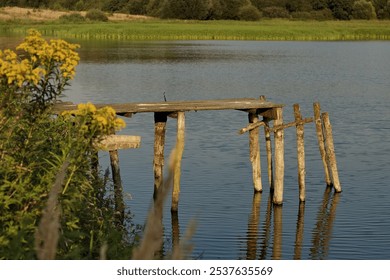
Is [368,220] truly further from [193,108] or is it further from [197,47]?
[197,47]

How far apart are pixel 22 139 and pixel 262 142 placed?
1844cm

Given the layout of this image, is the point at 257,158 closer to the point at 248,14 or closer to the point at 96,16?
the point at 96,16

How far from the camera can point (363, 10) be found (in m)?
126

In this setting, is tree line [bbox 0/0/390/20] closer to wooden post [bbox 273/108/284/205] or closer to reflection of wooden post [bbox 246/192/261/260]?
reflection of wooden post [bbox 246/192/261/260]

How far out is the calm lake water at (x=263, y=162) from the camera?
18.0 metres

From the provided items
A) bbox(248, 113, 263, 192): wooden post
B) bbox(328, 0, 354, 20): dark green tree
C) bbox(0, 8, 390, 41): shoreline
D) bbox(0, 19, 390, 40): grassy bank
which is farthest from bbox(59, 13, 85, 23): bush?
bbox(248, 113, 263, 192): wooden post

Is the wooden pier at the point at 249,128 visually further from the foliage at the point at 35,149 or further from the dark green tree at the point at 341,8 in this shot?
the dark green tree at the point at 341,8

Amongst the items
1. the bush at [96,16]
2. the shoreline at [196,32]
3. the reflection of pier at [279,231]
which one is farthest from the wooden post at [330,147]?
the bush at [96,16]

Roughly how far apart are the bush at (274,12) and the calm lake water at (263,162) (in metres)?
71.2

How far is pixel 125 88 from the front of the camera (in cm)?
4581

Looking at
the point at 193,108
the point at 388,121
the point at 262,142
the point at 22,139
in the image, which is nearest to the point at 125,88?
the point at 388,121

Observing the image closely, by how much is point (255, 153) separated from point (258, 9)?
114m

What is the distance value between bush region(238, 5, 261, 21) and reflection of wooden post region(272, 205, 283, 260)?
102658mm

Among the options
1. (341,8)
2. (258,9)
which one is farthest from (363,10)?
(258,9)
